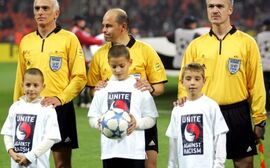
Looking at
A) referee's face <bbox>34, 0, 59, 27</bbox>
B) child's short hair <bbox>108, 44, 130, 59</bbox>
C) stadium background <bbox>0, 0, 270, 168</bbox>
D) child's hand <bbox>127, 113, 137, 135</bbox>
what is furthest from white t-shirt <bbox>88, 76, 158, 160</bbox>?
stadium background <bbox>0, 0, 270, 168</bbox>

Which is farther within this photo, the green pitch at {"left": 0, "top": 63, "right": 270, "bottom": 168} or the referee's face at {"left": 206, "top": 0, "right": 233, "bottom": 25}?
the green pitch at {"left": 0, "top": 63, "right": 270, "bottom": 168}

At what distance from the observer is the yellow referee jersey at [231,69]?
720 centimetres

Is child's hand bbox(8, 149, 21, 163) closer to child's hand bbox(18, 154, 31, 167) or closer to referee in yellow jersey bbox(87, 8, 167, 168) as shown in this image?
child's hand bbox(18, 154, 31, 167)

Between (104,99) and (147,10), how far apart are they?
3485 centimetres

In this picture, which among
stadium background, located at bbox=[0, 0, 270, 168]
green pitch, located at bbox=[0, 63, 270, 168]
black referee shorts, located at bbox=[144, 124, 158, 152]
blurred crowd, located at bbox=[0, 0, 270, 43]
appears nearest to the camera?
black referee shorts, located at bbox=[144, 124, 158, 152]

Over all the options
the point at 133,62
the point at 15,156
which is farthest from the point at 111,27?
the point at 15,156

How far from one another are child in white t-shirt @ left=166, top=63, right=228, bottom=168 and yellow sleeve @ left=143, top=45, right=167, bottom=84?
0.75 m

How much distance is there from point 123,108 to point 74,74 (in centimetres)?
96

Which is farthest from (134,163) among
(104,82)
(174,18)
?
(174,18)

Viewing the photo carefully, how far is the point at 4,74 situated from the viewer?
1093 inches

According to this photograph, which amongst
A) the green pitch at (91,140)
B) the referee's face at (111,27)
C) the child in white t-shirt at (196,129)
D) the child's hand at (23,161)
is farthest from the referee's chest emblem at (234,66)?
the green pitch at (91,140)

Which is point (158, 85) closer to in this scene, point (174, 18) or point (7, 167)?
point (7, 167)

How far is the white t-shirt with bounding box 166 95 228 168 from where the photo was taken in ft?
22.0

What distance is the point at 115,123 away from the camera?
662 cm
